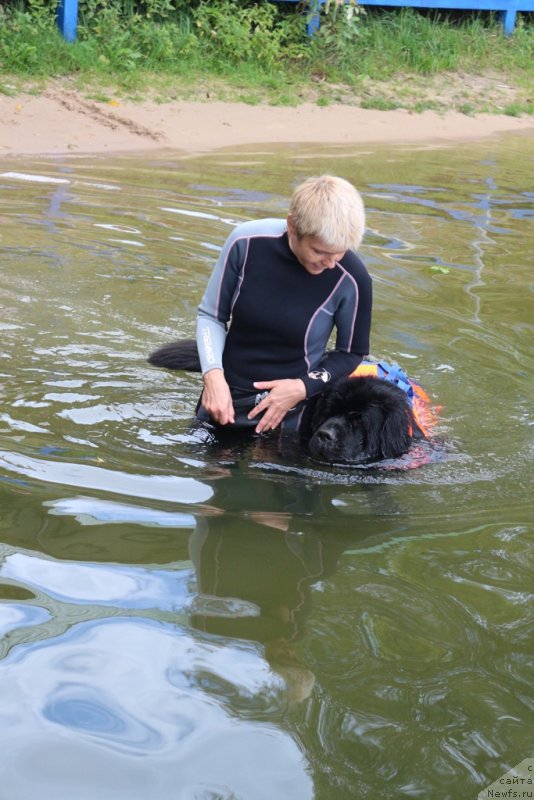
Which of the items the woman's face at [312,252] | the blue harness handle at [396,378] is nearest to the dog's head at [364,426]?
the blue harness handle at [396,378]

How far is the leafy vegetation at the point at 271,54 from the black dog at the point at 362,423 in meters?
8.14

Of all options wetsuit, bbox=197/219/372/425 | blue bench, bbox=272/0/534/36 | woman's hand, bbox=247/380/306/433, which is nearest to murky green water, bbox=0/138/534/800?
woman's hand, bbox=247/380/306/433

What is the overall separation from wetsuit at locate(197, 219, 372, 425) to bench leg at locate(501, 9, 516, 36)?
550 inches

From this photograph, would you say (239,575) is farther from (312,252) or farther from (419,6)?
(419,6)

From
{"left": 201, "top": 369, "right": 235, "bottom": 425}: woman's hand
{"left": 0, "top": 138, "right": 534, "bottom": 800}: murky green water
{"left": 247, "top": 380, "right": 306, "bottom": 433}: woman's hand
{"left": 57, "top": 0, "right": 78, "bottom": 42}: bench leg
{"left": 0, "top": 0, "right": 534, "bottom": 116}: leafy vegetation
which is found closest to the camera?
{"left": 0, "top": 138, "right": 534, "bottom": 800}: murky green water

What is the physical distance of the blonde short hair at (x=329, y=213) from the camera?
3.73 meters

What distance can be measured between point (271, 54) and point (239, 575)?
37.8 feet

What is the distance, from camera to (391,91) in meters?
14.1

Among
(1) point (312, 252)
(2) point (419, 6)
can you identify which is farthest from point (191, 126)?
(1) point (312, 252)

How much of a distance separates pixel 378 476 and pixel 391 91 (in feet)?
35.7

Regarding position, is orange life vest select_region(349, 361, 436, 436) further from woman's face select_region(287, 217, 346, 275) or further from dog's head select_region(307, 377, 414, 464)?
woman's face select_region(287, 217, 346, 275)

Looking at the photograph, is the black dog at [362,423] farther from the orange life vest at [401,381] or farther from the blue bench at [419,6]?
the blue bench at [419,6]

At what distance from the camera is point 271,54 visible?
13.5 m

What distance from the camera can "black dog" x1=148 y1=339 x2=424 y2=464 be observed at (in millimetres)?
4312
